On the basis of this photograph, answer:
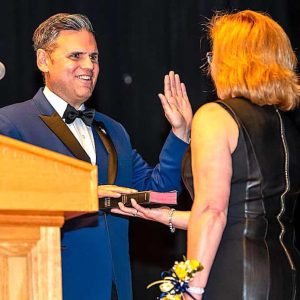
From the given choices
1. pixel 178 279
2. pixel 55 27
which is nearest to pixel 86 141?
pixel 55 27

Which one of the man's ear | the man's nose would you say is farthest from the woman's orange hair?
the man's ear

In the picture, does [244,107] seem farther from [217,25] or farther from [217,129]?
[217,25]

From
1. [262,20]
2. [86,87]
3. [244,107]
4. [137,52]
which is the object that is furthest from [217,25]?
[137,52]

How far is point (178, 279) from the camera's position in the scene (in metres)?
1.67

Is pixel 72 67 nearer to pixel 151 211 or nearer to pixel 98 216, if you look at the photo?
pixel 98 216

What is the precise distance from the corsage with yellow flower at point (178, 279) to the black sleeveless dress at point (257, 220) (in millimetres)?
167

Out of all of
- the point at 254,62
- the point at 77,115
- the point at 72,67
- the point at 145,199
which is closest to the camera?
the point at 254,62

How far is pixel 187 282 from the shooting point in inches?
66.0

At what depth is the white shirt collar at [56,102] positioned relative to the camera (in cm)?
262

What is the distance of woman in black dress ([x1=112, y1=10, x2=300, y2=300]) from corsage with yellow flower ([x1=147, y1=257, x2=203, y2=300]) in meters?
0.10

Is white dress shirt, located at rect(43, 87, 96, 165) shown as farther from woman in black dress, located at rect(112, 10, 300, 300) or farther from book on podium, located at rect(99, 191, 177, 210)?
woman in black dress, located at rect(112, 10, 300, 300)

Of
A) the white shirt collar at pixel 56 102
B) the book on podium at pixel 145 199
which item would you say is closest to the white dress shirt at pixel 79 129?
the white shirt collar at pixel 56 102

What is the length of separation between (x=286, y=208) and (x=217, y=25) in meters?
0.56

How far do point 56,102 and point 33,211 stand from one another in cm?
166
